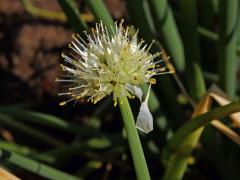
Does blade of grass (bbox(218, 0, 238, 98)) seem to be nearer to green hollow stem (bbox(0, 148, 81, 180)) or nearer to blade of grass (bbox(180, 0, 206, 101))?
blade of grass (bbox(180, 0, 206, 101))

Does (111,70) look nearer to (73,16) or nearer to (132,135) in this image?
(132,135)

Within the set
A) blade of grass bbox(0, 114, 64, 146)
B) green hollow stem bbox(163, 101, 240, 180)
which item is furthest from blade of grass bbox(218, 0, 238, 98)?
blade of grass bbox(0, 114, 64, 146)

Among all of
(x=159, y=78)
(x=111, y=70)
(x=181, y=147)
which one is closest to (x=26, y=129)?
(x=159, y=78)

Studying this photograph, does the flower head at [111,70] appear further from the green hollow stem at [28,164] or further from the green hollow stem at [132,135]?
the green hollow stem at [28,164]

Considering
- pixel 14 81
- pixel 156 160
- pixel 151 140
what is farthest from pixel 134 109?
pixel 14 81

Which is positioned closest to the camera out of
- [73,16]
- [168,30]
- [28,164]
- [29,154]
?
[28,164]

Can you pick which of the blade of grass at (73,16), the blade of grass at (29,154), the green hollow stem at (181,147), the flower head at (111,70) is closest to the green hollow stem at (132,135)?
the flower head at (111,70)

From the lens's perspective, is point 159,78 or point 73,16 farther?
point 159,78
